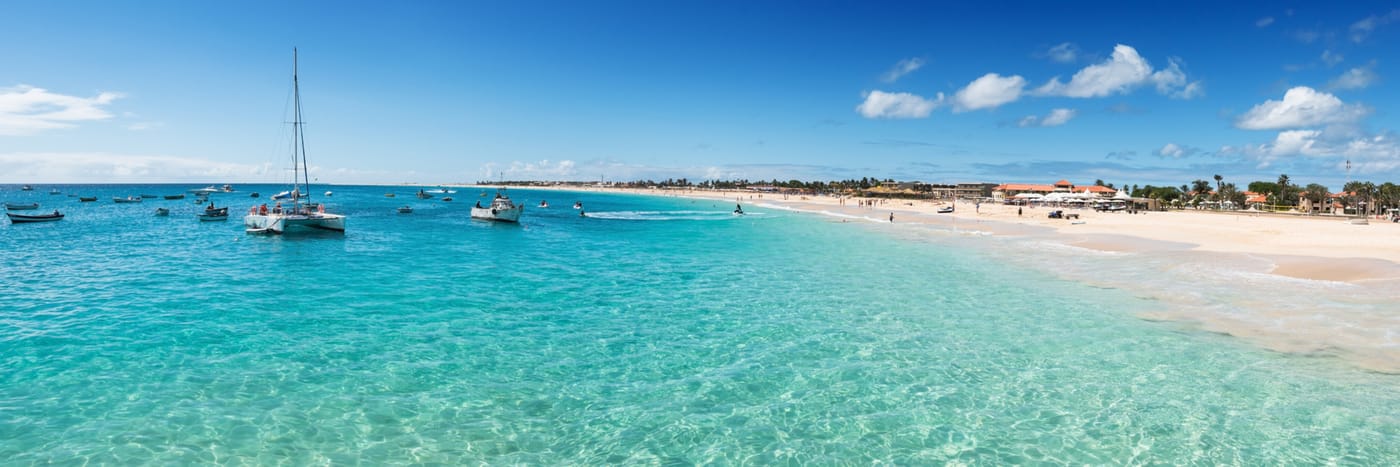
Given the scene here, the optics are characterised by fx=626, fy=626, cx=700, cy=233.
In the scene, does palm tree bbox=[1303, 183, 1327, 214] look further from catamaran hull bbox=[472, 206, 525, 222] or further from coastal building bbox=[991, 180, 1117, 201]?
catamaran hull bbox=[472, 206, 525, 222]

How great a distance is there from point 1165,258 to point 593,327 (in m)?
27.7

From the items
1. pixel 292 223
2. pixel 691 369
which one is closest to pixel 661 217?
pixel 292 223

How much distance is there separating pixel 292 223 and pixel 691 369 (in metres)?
37.6

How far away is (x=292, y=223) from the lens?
129 feet

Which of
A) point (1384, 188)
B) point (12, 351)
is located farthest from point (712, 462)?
point (1384, 188)

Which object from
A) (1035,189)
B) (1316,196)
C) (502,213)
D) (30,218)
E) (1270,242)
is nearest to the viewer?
(1270,242)

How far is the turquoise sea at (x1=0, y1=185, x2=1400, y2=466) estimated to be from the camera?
27.6 feet

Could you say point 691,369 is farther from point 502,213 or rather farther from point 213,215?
point 213,215

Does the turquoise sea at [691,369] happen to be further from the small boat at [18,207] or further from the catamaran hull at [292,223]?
the small boat at [18,207]

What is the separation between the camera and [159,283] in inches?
835

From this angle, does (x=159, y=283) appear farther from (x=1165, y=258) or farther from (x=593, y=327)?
(x=1165, y=258)

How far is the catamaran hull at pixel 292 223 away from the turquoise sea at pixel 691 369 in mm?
15069

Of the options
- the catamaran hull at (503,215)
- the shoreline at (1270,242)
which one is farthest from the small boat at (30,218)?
the shoreline at (1270,242)

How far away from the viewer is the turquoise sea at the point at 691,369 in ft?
27.6
